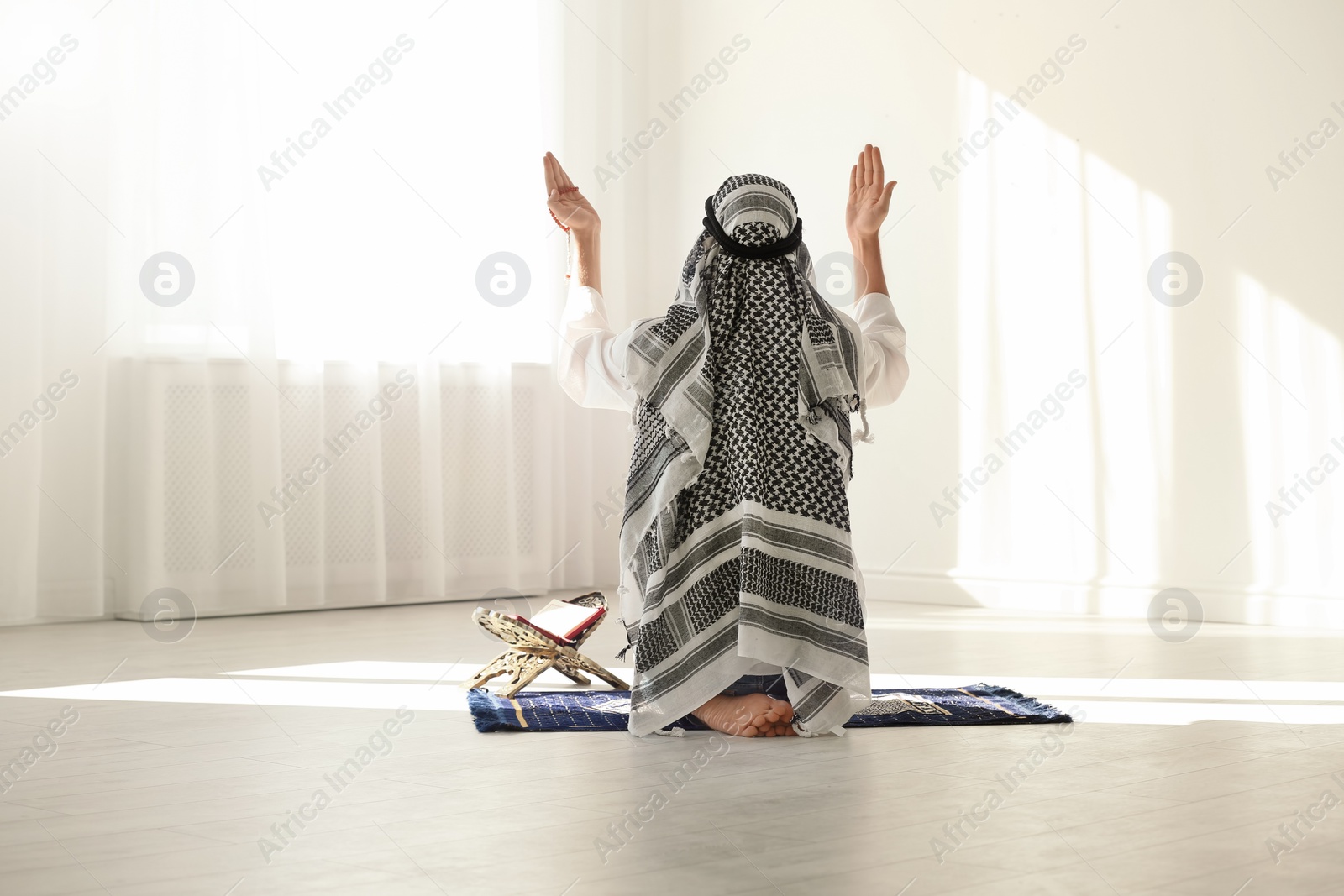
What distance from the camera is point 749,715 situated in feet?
8.99

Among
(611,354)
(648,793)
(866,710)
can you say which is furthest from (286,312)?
(648,793)

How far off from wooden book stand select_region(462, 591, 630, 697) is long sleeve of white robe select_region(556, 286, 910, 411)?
1.94 ft

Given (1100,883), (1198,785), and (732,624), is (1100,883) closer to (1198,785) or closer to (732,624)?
(1198,785)

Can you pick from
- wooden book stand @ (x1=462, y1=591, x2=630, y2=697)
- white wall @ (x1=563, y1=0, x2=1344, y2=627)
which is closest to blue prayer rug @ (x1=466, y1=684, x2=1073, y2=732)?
wooden book stand @ (x1=462, y1=591, x2=630, y2=697)

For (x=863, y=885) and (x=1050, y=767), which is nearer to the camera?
(x=863, y=885)

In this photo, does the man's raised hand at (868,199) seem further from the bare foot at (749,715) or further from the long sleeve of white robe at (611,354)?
the bare foot at (749,715)

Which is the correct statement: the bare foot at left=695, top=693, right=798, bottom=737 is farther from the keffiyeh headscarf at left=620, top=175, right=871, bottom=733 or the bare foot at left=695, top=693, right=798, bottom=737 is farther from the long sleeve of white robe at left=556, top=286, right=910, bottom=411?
the long sleeve of white robe at left=556, top=286, right=910, bottom=411

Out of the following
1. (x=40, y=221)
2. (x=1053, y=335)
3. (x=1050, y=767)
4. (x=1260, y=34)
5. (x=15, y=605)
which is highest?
(x=1260, y=34)

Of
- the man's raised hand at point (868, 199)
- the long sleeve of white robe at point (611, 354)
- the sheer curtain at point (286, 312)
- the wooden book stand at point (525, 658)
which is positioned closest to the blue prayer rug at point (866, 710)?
the wooden book stand at point (525, 658)

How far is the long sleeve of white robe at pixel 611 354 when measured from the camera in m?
2.91

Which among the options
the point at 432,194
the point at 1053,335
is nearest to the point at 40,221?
the point at 432,194

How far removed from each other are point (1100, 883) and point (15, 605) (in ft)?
13.6

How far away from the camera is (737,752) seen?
8.43 ft

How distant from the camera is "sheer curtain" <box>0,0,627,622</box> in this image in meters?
4.87
